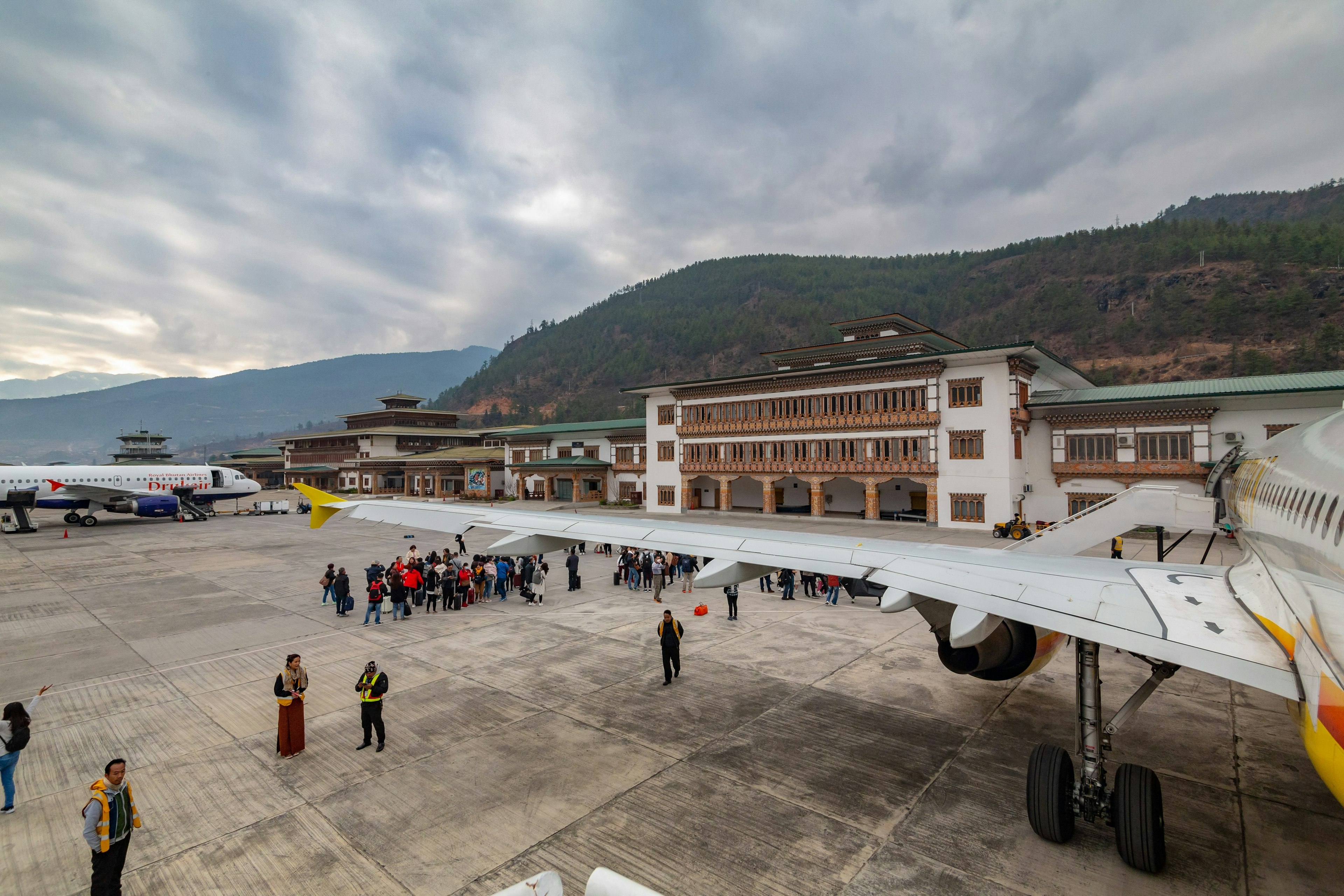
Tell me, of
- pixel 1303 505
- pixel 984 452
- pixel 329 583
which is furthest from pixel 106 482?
pixel 984 452

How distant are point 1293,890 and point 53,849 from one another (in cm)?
1323

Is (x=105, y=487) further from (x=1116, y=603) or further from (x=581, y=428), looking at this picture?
(x=1116, y=603)

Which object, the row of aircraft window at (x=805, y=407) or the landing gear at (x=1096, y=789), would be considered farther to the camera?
the row of aircraft window at (x=805, y=407)

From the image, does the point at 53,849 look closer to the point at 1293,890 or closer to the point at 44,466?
the point at 1293,890

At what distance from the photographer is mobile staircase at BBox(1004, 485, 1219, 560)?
10875mm

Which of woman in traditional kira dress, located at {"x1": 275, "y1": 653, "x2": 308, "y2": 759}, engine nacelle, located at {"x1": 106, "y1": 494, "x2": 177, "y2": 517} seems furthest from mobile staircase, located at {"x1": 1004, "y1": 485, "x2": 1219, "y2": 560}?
engine nacelle, located at {"x1": 106, "y1": 494, "x2": 177, "y2": 517}

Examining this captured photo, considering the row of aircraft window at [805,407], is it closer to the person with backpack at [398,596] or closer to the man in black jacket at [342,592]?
the person with backpack at [398,596]

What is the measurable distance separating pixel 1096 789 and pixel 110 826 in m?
10.0

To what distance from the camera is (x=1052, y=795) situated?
6.40 metres

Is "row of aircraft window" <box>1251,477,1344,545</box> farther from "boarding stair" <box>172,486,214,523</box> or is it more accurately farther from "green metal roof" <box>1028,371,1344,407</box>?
"boarding stair" <box>172,486,214,523</box>

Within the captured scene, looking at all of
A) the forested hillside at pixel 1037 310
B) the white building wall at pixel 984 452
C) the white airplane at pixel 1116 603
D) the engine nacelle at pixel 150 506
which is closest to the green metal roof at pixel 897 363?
the white building wall at pixel 984 452

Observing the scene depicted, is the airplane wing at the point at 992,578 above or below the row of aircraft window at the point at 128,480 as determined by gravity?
below

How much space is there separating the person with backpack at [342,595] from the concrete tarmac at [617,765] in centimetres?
119

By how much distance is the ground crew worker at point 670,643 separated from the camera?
36.6 feet
